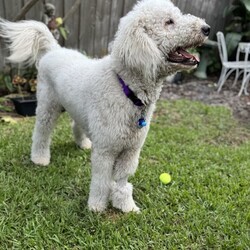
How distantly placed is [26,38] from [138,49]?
172 cm

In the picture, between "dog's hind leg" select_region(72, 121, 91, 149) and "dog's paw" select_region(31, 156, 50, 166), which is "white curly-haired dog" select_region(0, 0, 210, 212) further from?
"dog's hind leg" select_region(72, 121, 91, 149)

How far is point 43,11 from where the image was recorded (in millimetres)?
6023

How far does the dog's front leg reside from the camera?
2.98 metres

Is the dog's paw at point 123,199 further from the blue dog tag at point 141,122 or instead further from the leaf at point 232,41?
the leaf at point 232,41

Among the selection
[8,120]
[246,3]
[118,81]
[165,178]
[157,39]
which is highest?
[157,39]

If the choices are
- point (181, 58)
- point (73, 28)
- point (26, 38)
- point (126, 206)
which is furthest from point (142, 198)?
point (73, 28)

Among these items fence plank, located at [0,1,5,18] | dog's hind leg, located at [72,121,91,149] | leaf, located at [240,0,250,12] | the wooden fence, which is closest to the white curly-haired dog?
dog's hind leg, located at [72,121,91,149]

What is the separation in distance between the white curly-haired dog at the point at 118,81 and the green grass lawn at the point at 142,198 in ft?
0.87

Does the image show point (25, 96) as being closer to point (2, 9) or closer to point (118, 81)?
point (2, 9)

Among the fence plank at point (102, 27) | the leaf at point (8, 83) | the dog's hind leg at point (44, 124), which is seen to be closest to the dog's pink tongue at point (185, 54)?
the dog's hind leg at point (44, 124)

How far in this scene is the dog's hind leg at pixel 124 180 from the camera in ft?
10.2

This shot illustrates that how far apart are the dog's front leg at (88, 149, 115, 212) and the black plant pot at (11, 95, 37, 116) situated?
253 cm

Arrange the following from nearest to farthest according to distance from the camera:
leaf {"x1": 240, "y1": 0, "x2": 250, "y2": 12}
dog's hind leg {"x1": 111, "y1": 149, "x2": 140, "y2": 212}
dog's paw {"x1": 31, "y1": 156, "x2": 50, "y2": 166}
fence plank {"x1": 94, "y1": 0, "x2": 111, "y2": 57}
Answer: dog's hind leg {"x1": 111, "y1": 149, "x2": 140, "y2": 212} < dog's paw {"x1": 31, "y1": 156, "x2": 50, "y2": 166} < fence plank {"x1": 94, "y1": 0, "x2": 111, "y2": 57} < leaf {"x1": 240, "y1": 0, "x2": 250, "y2": 12}

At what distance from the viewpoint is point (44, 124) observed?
379 centimetres
